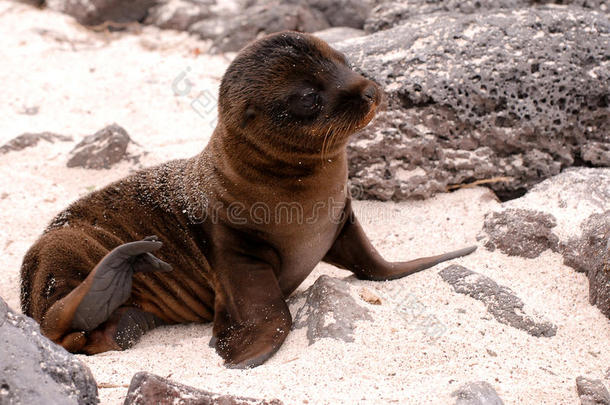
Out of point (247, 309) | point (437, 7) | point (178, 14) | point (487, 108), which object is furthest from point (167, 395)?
point (178, 14)

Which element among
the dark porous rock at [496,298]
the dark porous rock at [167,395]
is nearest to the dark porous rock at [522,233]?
the dark porous rock at [496,298]

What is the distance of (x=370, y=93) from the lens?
10.5 ft

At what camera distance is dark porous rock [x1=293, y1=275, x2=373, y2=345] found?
310 centimetres

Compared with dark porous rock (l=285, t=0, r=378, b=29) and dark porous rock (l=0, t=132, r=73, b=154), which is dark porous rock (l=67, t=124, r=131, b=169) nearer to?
dark porous rock (l=0, t=132, r=73, b=154)

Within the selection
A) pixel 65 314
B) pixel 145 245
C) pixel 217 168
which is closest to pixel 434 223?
pixel 217 168

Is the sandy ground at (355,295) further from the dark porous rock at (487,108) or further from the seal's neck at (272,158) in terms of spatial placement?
the seal's neck at (272,158)

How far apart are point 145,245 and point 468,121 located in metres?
2.43

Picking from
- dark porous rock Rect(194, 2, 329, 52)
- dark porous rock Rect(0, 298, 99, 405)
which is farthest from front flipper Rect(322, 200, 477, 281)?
dark porous rock Rect(194, 2, 329, 52)

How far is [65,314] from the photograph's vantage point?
11.2 feet

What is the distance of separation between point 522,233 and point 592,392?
1.51 meters

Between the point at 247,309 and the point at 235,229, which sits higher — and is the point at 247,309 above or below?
below

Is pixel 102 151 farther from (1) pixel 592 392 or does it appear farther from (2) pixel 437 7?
(1) pixel 592 392

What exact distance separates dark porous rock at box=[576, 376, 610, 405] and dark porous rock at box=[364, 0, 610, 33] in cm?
397

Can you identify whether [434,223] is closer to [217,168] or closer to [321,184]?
[321,184]
